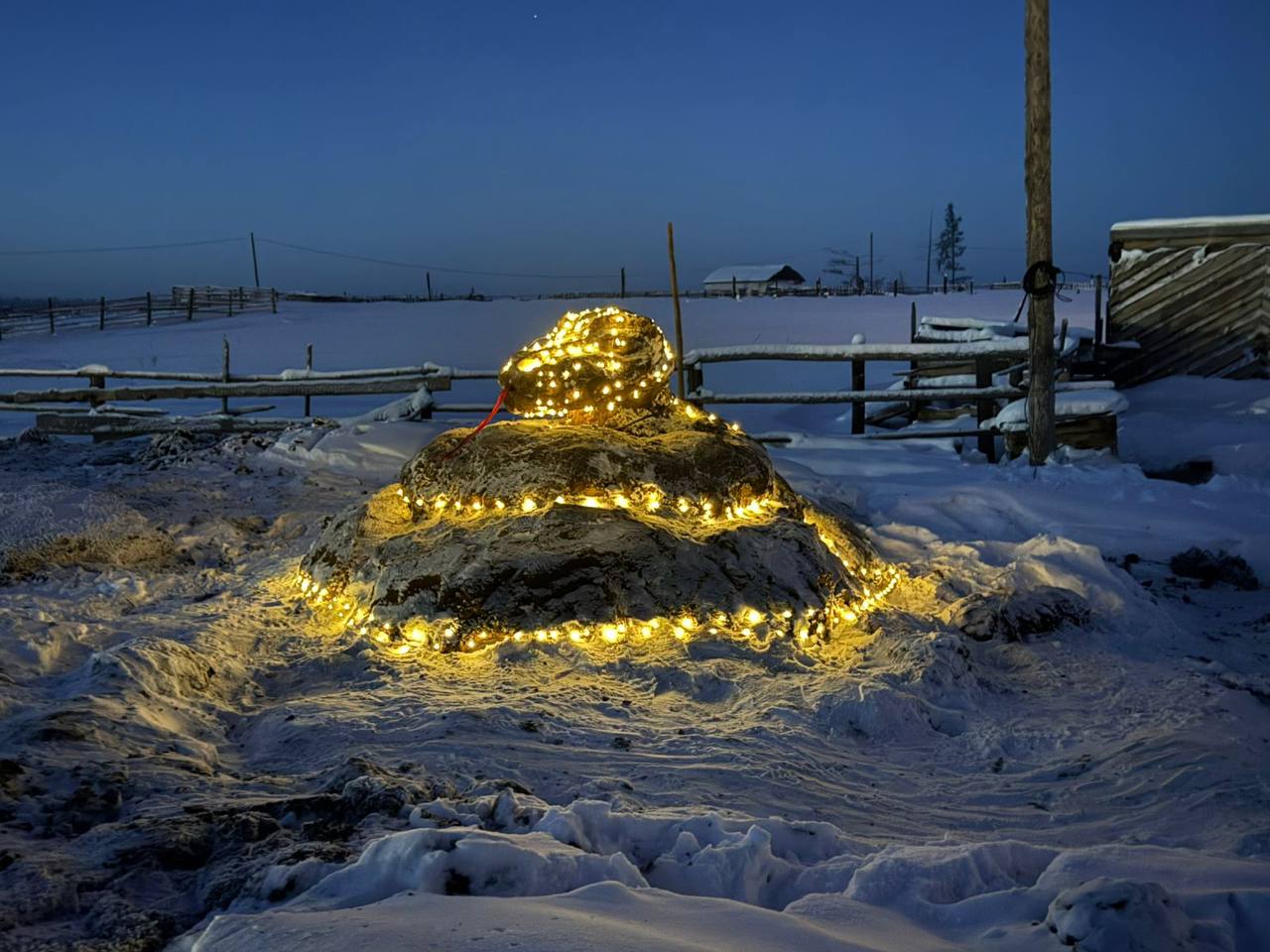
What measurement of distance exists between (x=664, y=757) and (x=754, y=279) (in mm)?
51956

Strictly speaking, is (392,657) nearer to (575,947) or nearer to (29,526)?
(575,947)

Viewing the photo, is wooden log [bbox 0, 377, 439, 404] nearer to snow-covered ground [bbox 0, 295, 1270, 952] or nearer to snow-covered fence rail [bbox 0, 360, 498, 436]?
snow-covered fence rail [bbox 0, 360, 498, 436]

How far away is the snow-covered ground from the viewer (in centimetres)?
218

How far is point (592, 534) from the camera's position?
16.6 ft

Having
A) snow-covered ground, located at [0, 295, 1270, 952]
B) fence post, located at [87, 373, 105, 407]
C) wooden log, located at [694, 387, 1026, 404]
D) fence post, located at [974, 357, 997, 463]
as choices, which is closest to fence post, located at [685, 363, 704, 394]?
wooden log, located at [694, 387, 1026, 404]

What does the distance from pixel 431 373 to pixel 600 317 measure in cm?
680

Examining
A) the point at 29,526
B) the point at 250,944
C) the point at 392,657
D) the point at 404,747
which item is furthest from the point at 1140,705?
the point at 29,526

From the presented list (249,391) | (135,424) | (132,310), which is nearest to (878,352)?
(249,391)

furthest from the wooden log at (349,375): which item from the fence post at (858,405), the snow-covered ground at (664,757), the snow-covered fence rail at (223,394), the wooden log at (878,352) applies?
the snow-covered ground at (664,757)

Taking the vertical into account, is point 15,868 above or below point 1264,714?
above

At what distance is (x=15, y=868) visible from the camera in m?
2.38

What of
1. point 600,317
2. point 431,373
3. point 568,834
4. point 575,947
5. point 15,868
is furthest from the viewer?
point 431,373

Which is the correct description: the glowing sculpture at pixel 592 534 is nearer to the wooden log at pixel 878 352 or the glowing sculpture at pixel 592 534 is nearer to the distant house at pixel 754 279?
the wooden log at pixel 878 352

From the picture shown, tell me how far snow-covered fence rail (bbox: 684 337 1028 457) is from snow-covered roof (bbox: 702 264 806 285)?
42823 millimetres
